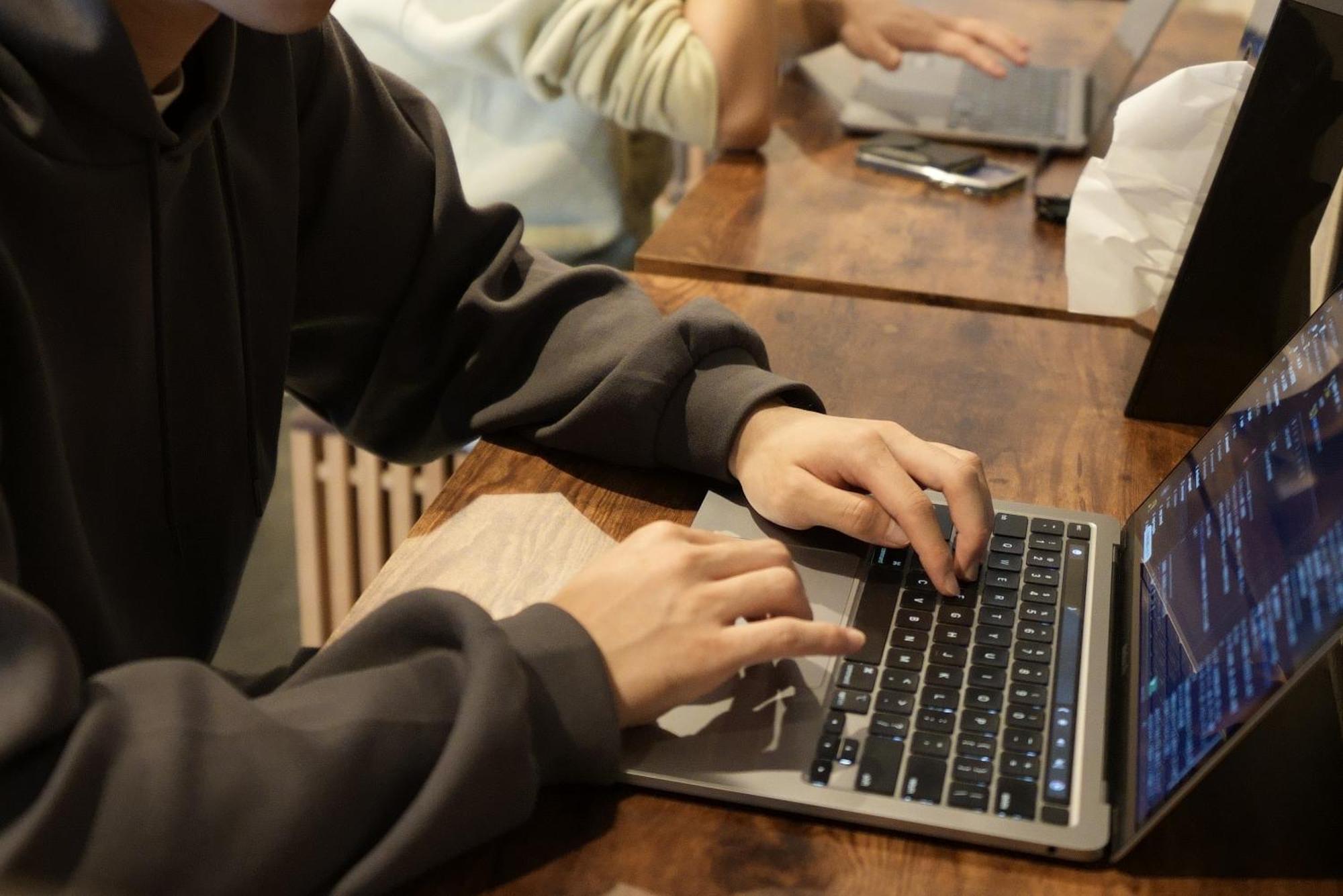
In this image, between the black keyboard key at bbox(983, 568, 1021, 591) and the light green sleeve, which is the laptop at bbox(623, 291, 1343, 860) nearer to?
the black keyboard key at bbox(983, 568, 1021, 591)

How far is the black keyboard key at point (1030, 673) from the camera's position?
0.69m

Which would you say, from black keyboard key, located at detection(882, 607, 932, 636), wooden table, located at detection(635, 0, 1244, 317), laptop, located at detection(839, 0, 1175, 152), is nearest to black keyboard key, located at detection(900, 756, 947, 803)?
black keyboard key, located at detection(882, 607, 932, 636)

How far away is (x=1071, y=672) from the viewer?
70 centimetres

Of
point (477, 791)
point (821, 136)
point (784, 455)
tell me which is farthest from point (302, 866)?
point (821, 136)

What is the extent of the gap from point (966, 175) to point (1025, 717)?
2.99 ft

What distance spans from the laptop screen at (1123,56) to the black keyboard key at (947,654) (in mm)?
994

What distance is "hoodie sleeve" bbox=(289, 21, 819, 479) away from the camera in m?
0.89

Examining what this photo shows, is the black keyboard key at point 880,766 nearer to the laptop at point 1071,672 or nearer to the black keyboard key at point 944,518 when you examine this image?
the laptop at point 1071,672

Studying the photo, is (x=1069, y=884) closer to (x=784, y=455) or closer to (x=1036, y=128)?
(x=784, y=455)

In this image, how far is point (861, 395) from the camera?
100cm

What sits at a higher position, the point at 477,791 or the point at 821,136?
the point at 477,791

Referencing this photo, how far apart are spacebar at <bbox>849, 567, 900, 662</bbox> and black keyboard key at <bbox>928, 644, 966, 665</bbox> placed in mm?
25

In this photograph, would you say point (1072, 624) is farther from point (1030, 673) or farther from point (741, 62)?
point (741, 62)

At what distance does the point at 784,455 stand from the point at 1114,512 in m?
0.22
